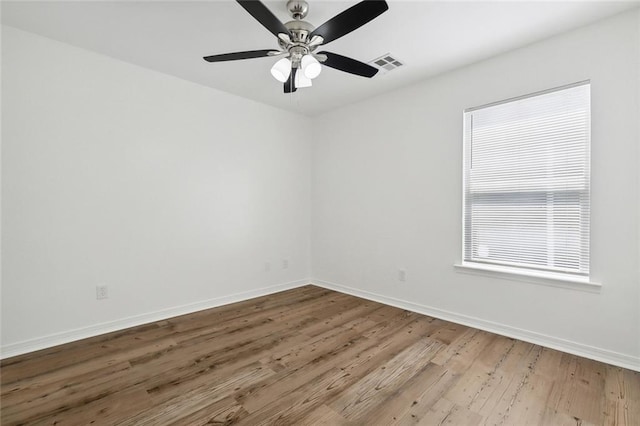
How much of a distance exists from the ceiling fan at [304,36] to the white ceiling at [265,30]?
0.24 m

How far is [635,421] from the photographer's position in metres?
1.69

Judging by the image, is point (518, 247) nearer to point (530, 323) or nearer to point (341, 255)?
point (530, 323)

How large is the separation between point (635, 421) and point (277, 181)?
157 inches

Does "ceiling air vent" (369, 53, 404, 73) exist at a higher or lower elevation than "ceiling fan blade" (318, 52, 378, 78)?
higher

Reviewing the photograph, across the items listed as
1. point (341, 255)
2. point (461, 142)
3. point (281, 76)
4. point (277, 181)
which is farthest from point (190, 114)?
point (461, 142)

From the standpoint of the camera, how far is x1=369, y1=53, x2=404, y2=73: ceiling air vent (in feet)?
9.46

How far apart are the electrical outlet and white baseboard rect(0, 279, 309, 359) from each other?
26cm

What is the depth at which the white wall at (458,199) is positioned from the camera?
2.27 metres

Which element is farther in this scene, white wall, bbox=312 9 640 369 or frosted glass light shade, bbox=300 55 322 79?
white wall, bbox=312 9 640 369

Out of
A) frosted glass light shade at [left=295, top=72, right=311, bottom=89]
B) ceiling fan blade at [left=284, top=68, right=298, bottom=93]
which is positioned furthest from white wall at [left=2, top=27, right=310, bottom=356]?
frosted glass light shade at [left=295, top=72, right=311, bottom=89]

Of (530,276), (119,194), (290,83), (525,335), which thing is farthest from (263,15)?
(525,335)

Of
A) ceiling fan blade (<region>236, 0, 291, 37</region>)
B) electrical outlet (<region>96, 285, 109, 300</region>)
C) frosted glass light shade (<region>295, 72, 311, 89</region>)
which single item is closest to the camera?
ceiling fan blade (<region>236, 0, 291, 37</region>)

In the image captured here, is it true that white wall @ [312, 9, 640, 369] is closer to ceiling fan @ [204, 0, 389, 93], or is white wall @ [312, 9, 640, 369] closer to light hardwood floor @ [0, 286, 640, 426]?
light hardwood floor @ [0, 286, 640, 426]

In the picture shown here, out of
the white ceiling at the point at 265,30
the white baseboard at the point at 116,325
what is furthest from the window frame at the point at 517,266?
the white baseboard at the point at 116,325
